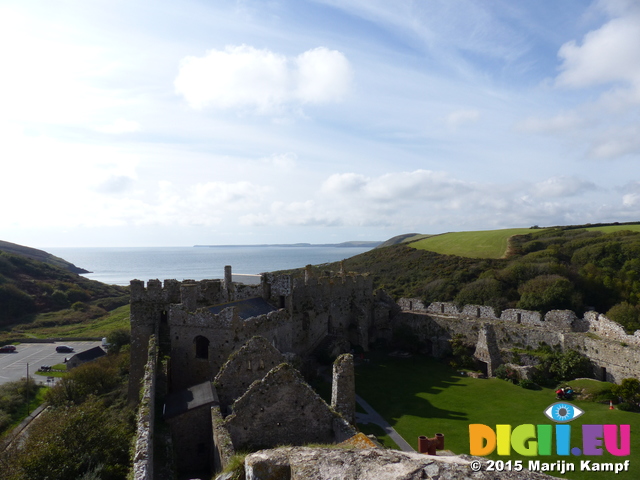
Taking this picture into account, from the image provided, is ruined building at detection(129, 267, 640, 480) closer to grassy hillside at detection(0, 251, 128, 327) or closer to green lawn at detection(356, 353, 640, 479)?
green lawn at detection(356, 353, 640, 479)

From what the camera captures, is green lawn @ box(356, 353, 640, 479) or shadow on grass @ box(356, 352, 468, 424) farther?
shadow on grass @ box(356, 352, 468, 424)

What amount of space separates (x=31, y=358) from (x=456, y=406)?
47870 mm

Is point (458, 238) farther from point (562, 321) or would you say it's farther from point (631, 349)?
point (631, 349)

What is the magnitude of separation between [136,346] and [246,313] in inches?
264

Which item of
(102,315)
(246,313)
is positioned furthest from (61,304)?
(246,313)

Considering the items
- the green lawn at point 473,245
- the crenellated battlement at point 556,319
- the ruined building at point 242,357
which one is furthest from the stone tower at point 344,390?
the green lawn at point 473,245

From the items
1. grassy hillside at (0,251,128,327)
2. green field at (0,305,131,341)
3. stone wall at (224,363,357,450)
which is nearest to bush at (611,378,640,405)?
stone wall at (224,363,357,450)

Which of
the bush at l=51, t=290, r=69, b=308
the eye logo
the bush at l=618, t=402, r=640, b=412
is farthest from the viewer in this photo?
the bush at l=51, t=290, r=69, b=308

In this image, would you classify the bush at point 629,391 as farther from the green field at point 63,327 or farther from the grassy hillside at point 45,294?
the grassy hillside at point 45,294

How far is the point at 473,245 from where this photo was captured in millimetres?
Result: 61969

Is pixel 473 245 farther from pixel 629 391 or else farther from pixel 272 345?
pixel 272 345

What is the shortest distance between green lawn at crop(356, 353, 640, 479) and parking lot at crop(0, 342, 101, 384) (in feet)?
107

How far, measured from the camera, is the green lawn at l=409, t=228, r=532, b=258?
56000mm

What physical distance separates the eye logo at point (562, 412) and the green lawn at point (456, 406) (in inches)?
11.2
